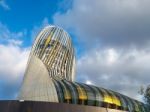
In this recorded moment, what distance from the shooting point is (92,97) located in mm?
54562

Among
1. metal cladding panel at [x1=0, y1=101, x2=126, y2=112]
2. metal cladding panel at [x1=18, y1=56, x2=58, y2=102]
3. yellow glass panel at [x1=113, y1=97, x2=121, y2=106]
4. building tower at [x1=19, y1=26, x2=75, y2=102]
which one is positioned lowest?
metal cladding panel at [x1=0, y1=101, x2=126, y2=112]

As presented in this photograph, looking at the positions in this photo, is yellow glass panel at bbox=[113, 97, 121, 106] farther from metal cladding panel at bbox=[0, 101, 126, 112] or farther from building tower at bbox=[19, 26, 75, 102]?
metal cladding panel at bbox=[0, 101, 126, 112]

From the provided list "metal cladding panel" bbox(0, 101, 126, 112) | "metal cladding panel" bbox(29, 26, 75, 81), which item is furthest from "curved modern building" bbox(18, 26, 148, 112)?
"metal cladding panel" bbox(0, 101, 126, 112)

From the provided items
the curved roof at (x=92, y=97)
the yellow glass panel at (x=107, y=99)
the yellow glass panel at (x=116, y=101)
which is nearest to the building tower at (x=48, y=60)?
the curved roof at (x=92, y=97)

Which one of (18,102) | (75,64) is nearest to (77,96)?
(18,102)

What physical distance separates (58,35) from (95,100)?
1226 inches

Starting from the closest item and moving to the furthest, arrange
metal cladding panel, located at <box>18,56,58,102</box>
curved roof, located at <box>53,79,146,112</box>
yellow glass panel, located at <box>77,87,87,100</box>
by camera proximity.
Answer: curved roof, located at <box>53,79,146,112</box>
yellow glass panel, located at <box>77,87,87,100</box>
metal cladding panel, located at <box>18,56,58,102</box>

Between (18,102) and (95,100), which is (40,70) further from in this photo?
(18,102)

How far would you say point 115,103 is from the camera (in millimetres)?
56219

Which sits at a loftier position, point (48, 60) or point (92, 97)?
point (48, 60)

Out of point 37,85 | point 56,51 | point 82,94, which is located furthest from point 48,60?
point 82,94

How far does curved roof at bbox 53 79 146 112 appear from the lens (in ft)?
175

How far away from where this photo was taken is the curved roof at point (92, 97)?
53250 millimetres

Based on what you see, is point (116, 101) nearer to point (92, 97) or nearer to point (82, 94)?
point (92, 97)
